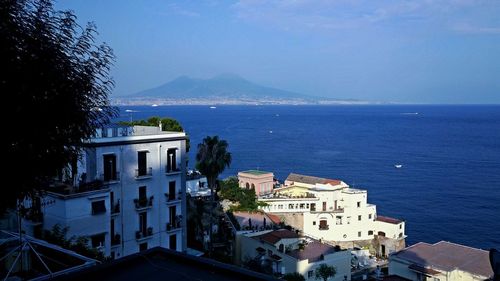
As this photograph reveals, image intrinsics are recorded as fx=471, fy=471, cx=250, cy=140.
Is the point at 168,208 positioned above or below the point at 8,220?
→ below

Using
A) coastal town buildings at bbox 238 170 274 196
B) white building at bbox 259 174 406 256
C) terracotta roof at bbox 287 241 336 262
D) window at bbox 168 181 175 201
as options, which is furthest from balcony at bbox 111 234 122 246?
coastal town buildings at bbox 238 170 274 196

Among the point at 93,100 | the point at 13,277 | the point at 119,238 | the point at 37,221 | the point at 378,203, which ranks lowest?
the point at 378,203

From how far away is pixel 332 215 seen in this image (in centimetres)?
4916

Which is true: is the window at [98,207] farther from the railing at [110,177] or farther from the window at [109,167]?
the window at [109,167]

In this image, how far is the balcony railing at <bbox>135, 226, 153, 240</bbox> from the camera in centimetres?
2428

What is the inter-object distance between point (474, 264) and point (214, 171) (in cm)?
1763

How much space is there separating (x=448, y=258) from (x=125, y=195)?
21.8 meters

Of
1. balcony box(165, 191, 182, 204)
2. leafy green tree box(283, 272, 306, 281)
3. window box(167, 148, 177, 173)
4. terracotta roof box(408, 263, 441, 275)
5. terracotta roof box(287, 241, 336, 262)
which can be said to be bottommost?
terracotta roof box(408, 263, 441, 275)

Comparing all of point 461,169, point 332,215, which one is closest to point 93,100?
point 332,215

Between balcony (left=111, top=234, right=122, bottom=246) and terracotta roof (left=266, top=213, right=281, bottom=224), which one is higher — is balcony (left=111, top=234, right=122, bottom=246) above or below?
above

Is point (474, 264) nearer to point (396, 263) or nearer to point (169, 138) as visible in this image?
point (396, 263)

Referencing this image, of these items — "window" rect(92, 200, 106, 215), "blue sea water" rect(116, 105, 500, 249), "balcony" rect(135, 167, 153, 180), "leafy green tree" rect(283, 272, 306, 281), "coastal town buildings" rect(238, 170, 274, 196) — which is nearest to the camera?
"window" rect(92, 200, 106, 215)

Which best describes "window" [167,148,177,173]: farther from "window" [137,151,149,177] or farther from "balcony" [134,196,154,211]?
"balcony" [134,196,154,211]

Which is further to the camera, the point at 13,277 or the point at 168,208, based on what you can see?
the point at 168,208
